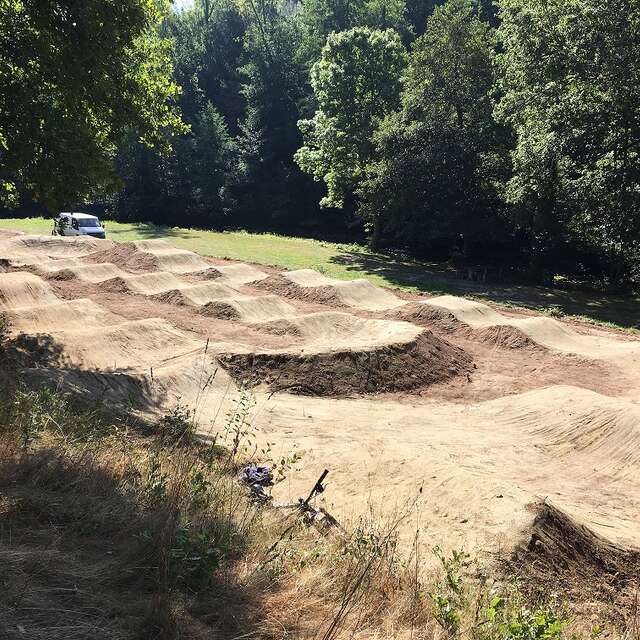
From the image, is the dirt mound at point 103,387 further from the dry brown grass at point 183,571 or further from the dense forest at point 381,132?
the dry brown grass at point 183,571

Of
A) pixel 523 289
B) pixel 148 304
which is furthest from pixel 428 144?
pixel 148 304

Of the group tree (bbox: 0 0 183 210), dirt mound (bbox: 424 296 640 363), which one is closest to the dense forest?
tree (bbox: 0 0 183 210)

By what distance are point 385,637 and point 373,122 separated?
3688cm

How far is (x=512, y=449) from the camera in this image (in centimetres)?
1323

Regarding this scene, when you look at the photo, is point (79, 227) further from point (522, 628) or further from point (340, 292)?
point (522, 628)

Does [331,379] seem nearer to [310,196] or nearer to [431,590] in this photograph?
[431,590]

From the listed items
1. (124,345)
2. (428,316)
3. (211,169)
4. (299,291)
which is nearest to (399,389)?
(428,316)

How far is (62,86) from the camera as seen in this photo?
14.4 metres

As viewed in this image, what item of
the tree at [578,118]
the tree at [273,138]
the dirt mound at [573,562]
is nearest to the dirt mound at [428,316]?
the tree at [578,118]

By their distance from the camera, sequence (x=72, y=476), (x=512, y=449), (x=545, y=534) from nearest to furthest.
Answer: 1. (x=72, y=476)
2. (x=545, y=534)
3. (x=512, y=449)

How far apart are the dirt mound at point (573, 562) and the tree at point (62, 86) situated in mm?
12339

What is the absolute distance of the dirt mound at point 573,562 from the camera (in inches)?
306

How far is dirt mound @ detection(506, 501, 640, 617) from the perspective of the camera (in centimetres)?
Result: 776

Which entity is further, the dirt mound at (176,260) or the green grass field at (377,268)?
the dirt mound at (176,260)
